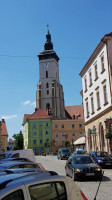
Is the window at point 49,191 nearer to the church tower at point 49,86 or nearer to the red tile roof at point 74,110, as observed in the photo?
the church tower at point 49,86

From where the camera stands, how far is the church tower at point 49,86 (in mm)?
101500

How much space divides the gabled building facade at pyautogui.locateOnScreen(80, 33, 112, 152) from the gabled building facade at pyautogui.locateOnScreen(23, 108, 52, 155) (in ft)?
171

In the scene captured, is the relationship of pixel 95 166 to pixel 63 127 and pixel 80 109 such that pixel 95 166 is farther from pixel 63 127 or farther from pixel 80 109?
pixel 80 109

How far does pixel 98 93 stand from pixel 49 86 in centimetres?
7483

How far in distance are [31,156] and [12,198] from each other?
1649 centimetres

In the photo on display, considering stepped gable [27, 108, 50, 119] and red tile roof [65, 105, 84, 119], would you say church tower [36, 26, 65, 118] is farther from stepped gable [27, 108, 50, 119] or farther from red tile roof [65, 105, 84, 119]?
red tile roof [65, 105, 84, 119]

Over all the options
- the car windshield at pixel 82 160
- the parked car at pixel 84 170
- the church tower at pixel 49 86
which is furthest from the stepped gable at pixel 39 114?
the parked car at pixel 84 170

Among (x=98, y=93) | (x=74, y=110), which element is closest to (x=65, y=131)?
(x=74, y=110)

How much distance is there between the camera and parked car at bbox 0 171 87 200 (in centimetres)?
321

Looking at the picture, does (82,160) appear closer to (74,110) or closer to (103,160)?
(103,160)

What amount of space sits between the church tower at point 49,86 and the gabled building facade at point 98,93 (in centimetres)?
6033

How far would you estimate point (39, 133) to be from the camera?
8962 centimetres

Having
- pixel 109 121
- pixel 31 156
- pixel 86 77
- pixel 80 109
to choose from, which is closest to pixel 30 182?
pixel 31 156

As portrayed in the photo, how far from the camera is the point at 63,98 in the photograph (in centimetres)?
10794
